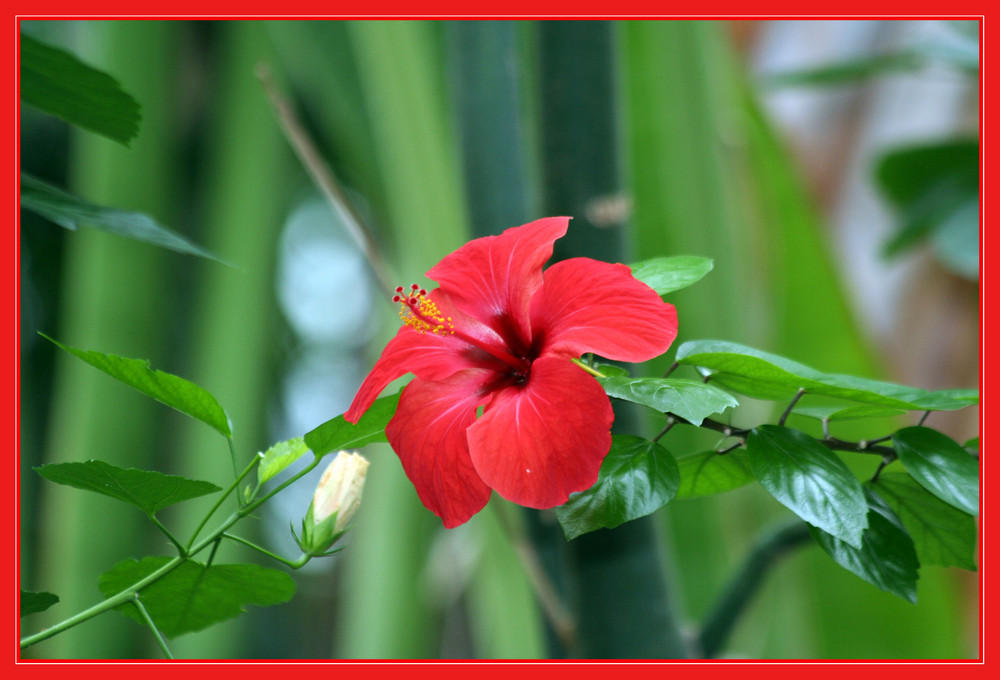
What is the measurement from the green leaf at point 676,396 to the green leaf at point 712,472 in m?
0.03

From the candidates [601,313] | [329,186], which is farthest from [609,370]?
[329,186]

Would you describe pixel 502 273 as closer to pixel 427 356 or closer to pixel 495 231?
pixel 427 356

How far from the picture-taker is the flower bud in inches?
6.2

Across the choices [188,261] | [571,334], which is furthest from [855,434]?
[188,261]

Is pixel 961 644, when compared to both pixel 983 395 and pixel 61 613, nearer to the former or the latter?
pixel 983 395

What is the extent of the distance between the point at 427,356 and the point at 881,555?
99mm

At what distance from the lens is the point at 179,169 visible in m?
0.93

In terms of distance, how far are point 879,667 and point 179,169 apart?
3.07 feet

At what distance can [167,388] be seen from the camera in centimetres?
16

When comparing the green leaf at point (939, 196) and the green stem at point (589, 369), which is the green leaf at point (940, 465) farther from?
the green leaf at point (939, 196)

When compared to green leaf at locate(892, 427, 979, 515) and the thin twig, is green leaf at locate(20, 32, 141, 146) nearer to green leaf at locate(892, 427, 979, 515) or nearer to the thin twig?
the thin twig

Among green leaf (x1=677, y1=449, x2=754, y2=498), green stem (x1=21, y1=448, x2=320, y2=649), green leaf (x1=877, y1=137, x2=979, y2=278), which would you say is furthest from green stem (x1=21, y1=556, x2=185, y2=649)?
green leaf (x1=877, y1=137, x2=979, y2=278)

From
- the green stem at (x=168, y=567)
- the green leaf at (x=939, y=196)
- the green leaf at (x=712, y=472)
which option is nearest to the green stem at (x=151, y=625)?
the green stem at (x=168, y=567)

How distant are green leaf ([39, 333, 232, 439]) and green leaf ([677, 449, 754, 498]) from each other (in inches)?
3.8
